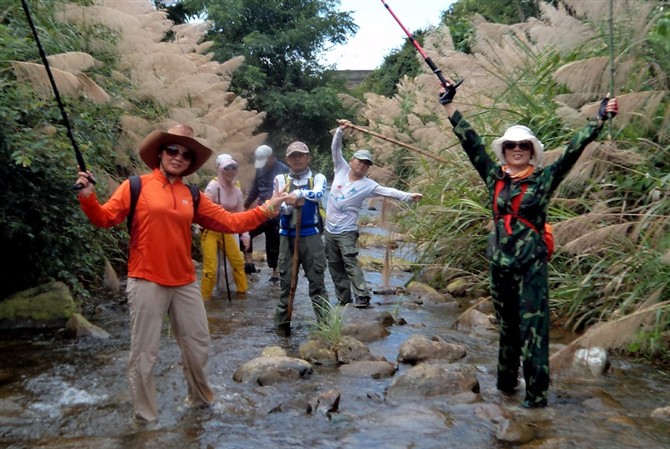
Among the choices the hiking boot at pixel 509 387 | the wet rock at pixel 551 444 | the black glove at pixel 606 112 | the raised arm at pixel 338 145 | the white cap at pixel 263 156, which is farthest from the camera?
the white cap at pixel 263 156

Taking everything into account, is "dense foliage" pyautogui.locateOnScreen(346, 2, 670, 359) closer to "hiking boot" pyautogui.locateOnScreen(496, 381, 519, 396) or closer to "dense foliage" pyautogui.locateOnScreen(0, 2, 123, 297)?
"hiking boot" pyautogui.locateOnScreen(496, 381, 519, 396)

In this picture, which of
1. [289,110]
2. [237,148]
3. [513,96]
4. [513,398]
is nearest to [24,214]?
[513,398]

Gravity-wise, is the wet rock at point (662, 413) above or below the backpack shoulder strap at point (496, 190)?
below

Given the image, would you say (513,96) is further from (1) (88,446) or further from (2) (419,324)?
(1) (88,446)

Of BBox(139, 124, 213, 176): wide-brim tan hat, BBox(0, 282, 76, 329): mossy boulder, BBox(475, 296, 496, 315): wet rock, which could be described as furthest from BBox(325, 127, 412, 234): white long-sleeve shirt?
BBox(139, 124, 213, 176): wide-brim tan hat

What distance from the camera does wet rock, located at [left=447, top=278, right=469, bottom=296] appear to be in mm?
10289

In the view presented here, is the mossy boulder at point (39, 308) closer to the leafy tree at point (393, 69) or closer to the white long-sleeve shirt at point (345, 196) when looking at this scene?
the white long-sleeve shirt at point (345, 196)

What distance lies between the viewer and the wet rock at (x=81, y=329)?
7.78m

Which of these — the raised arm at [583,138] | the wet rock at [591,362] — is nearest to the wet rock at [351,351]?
the wet rock at [591,362]

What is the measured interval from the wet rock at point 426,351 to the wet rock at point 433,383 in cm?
82

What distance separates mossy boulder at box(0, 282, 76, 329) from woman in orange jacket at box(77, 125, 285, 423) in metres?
3.21

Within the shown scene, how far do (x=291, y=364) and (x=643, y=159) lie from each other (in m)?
3.73

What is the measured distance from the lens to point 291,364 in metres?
6.45

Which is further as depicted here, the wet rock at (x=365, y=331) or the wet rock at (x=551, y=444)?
the wet rock at (x=365, y=331)
